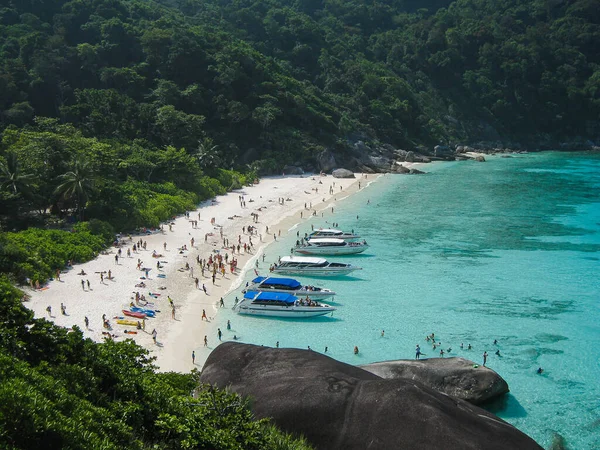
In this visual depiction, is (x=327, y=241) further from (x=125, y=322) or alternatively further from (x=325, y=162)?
(x=325, y=162)

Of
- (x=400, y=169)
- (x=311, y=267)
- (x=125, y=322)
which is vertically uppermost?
(x=400, y=169)

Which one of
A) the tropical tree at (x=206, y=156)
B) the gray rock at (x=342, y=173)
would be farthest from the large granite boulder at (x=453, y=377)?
the gray rock at (x=342, y=173)

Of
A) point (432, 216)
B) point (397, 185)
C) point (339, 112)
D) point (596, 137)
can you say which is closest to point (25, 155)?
point (432, 216)

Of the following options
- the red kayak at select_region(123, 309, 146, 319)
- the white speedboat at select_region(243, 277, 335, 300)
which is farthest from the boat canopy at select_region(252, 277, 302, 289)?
the red kayak at select_region(123, 309, 146, 319)

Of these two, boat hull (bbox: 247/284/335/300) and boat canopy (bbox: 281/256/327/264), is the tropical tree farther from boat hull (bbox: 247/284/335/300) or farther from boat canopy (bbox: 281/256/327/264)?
boat hull (bbox: 247/284/335/300)

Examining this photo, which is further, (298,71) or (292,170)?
(298,71)

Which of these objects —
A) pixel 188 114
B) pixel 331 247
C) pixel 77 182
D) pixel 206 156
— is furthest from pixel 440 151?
pixel 77 182
